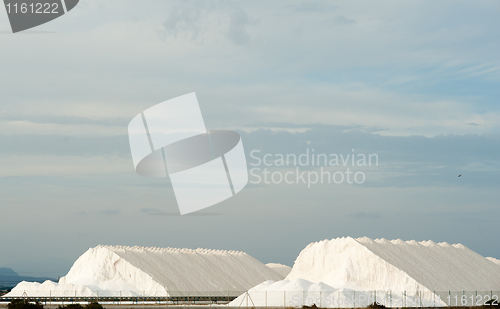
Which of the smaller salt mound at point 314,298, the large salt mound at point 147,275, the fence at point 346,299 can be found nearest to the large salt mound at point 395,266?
the fence at point 346,299

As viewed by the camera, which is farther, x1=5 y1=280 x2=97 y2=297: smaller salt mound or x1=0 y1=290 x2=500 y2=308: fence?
x1=5 y1=280 x2=97 y2=297: smaller salt mound

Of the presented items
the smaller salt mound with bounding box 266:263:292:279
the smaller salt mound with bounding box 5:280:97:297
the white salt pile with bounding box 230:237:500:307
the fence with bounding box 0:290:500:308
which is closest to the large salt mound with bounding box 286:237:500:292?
the white salt pile with bounding box 230:237:500:307

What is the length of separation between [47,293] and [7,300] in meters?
5.45

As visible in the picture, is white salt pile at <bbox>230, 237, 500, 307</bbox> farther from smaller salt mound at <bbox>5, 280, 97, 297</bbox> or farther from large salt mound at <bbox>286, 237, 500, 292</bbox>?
smaller salt mound at <bbox>5, 280, 97, 297</bbox>

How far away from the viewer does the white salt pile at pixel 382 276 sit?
183ft

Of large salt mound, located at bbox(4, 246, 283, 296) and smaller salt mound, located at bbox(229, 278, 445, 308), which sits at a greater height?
smaller salt mound, located at bbox(229, 278, 445, 308)

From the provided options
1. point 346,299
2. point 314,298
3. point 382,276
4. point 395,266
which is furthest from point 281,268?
point 346,299

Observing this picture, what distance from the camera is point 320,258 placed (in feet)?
255

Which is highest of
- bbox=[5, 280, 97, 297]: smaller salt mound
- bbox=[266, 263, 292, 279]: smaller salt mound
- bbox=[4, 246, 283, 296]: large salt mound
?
bbox=[5, 280, 97, 297]: smaller salt mound

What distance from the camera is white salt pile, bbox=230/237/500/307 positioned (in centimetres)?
5569

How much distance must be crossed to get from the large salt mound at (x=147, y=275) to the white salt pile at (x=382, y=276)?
1559 centimetres

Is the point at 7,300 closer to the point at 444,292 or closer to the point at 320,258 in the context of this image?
the point at 320,258

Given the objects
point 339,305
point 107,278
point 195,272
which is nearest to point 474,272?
point 339,305

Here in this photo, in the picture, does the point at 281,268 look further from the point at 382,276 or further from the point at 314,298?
the point at 314,298
